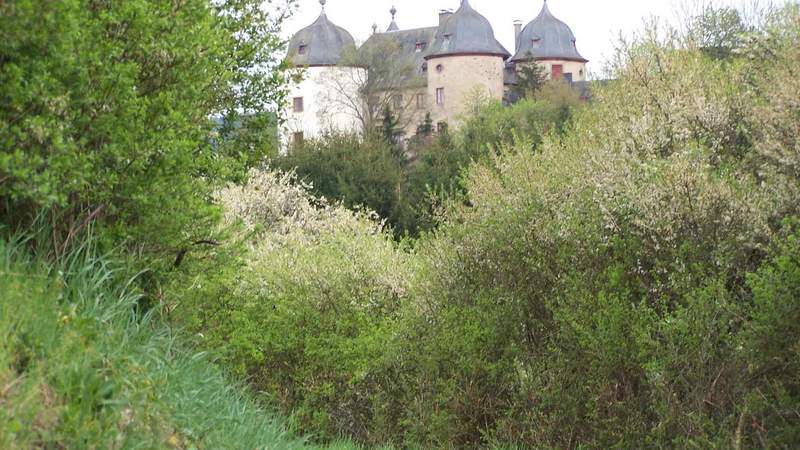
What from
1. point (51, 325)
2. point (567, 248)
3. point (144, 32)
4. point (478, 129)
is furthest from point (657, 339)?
point (478, 129)

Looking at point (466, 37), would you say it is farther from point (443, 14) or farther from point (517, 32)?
point (517, 32)

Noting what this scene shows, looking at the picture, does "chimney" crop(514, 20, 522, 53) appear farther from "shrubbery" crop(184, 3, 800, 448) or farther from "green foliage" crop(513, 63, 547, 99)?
"shrubbery" crop(184, 3, 800, 448)

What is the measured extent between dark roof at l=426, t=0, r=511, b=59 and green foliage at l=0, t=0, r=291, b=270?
2871 inches

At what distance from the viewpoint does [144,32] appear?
6.34 meters

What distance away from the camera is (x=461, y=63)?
79750 millimetres

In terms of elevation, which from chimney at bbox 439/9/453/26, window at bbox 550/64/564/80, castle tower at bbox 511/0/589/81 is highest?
chimney at bbox 439/9/453/26

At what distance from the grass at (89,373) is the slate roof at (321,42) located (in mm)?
76277

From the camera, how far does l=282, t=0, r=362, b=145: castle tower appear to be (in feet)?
237

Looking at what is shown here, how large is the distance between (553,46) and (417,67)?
1243 centimetres

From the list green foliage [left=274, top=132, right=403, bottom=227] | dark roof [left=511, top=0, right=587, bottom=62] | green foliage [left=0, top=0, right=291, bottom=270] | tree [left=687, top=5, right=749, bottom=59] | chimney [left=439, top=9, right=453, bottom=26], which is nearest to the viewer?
green foliage [left=0, top=0, right=291, bottom=270]

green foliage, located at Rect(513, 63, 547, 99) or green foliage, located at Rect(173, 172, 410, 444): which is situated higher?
green foliage, located at Rect(513, 63, 547, 99)

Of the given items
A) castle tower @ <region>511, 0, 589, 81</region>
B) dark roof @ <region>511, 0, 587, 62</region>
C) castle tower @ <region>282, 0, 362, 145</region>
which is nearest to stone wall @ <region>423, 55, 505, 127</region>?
castle tower @ <region>282, 0, 362, 145</region>

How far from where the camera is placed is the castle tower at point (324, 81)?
72375 mm

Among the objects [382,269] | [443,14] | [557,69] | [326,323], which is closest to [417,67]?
[443,14]
